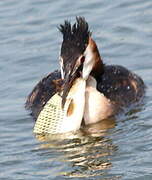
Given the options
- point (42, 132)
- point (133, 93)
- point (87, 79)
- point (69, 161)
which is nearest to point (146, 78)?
point (133, 93)

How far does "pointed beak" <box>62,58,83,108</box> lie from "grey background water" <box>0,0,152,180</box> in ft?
1.82

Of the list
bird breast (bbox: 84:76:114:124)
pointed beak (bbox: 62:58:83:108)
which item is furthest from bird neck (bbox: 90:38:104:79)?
pointed beak (bbox: 62:58:83:108)

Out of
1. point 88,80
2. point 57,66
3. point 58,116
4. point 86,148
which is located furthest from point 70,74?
point 57,66

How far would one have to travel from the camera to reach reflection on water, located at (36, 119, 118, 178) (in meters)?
9.05

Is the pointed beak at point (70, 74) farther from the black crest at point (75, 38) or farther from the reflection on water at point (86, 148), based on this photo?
the reflection on water at point (86, 148)

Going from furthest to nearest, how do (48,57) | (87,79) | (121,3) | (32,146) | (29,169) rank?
1. (121,3)
2. (48,57)
3. (87,79)
4. (32,146)
5. (29,169)

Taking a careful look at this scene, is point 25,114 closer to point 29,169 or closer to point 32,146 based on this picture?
point 32,146

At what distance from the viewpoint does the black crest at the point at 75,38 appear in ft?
34.6

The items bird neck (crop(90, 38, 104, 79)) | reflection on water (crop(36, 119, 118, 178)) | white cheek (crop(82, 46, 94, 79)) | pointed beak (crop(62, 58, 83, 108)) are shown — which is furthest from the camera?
bird neck (crop(90, 38, 104, 79))

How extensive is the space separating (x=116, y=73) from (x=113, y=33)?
2.45 meters

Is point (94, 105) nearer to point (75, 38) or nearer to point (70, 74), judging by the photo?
point (70, 74)

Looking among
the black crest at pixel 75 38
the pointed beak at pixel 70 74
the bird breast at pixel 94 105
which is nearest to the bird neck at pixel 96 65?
the bird breast at pixel 94 105

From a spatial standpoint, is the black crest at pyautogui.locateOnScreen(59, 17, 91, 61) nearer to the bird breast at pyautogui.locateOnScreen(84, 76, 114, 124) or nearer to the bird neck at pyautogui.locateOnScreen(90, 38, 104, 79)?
the bird neck at pyautogui.locateOnScreen(90, 38, 104, 79)

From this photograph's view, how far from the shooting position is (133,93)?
11.7 metres
